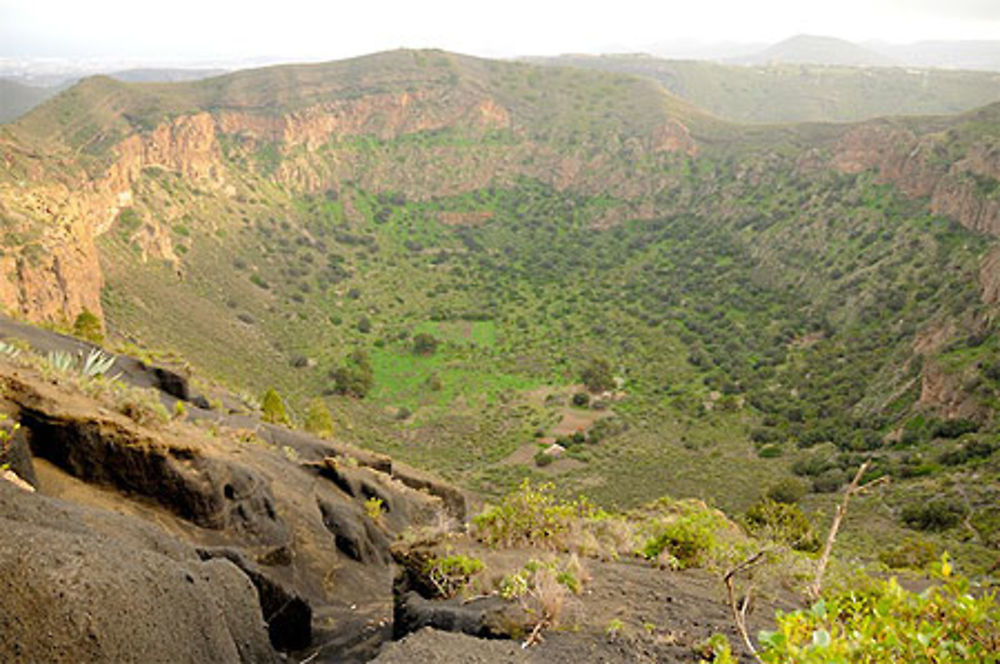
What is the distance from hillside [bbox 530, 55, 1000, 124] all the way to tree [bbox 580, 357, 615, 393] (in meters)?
93.1

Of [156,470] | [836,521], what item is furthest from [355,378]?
[836,521]

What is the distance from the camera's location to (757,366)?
50406mm

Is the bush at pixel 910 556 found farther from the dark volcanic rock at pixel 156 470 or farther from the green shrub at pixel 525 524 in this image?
the dark volcanic rock at pixel 156 470

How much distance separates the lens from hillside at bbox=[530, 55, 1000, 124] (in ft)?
454

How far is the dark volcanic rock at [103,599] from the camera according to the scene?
15.0ft

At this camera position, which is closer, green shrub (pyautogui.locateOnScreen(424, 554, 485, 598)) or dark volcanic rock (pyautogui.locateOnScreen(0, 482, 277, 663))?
dark volcanic rock (pyautogui.locateOnScreen(0, 482, 277, 663))

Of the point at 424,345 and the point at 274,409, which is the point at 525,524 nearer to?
the point at 274,409

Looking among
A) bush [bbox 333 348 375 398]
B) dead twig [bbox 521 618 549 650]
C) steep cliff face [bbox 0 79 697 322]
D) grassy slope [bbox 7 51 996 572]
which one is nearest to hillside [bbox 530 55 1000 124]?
steep cliff face [bbox 0 79 697 322]

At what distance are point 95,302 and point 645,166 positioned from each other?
65294 millimetres

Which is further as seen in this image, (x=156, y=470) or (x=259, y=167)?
(x=259, y=167)

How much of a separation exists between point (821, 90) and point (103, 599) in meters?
180

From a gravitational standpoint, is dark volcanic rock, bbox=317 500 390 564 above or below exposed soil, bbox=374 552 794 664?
below

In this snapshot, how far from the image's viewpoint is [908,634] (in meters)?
3.50

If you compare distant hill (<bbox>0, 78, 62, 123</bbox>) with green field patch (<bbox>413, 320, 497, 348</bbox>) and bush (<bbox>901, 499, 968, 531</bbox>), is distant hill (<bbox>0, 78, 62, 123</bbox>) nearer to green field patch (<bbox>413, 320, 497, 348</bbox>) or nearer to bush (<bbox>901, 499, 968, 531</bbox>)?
green field patch (<bbox>413, 320, 497, 348</bbox>)
